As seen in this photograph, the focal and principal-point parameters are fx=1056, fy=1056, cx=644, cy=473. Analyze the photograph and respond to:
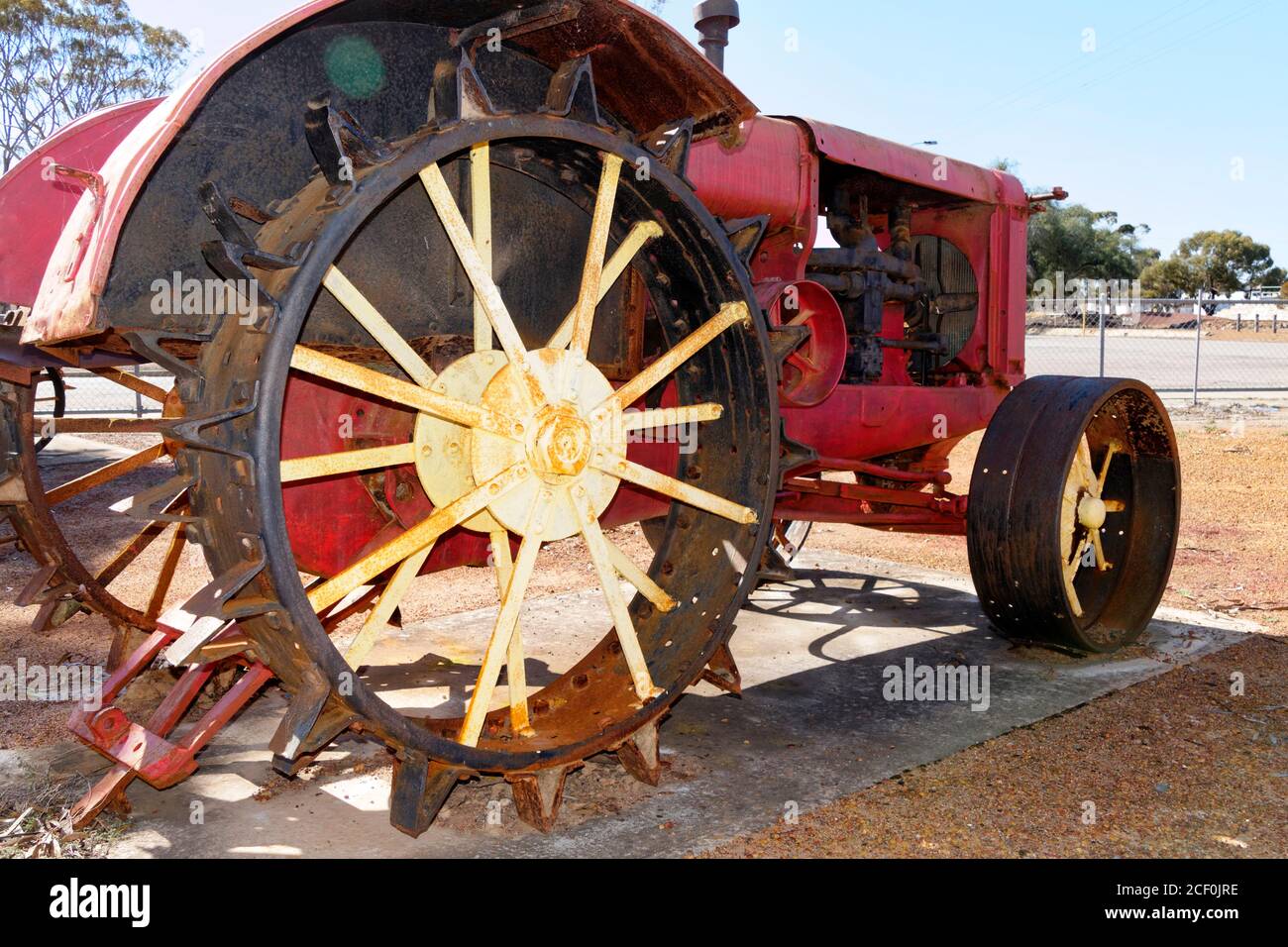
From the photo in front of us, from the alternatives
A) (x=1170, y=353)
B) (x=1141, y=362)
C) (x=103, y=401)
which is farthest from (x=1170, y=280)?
(x=103, y=401)

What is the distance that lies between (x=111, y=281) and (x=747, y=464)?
1.89m

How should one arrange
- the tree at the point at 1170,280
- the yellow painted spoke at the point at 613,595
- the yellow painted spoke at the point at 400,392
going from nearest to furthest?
the yellow painted spoke at the point at 400,392 → the yellow painted spoke at the point at 613,595 → the tree at the point at 1170,280

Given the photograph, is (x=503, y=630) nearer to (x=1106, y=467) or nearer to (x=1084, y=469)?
(x=1084, y=469)

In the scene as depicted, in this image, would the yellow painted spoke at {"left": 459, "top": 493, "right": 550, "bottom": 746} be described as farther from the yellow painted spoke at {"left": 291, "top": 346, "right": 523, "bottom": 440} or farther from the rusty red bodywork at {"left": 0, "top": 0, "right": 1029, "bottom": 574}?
the rusty red bodywork at {"left": 0, "top": 0, "right": 1029, "bottom": 574}

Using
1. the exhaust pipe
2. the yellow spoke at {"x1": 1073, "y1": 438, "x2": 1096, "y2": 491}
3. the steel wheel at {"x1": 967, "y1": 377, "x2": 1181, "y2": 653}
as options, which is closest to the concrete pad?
the steel wheel at {"x1": 967, "y1": 377, "x2": 1181, "y2": 653}

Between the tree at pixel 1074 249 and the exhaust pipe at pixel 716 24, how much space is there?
40.7m

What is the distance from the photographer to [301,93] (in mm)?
2855

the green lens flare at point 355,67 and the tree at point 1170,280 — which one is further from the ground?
the tree at point 1170,280

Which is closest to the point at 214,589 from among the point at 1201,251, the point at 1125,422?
the point at 1125,422

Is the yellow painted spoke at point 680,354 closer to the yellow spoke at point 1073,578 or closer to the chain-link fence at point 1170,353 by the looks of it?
the yellow spoke at point 1073,578

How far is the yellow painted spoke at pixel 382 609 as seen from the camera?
2621mm

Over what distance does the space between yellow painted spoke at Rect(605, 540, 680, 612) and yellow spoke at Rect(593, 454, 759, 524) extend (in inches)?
9.2

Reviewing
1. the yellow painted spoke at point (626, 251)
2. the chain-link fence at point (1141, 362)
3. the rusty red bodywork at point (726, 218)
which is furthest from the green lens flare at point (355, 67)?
the chain-link fence at point (1141, 362)

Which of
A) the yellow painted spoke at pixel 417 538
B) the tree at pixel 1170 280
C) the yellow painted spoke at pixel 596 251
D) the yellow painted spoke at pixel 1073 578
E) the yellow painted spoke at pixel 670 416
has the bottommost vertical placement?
the yellow painted spoke at pixel 1073 578
